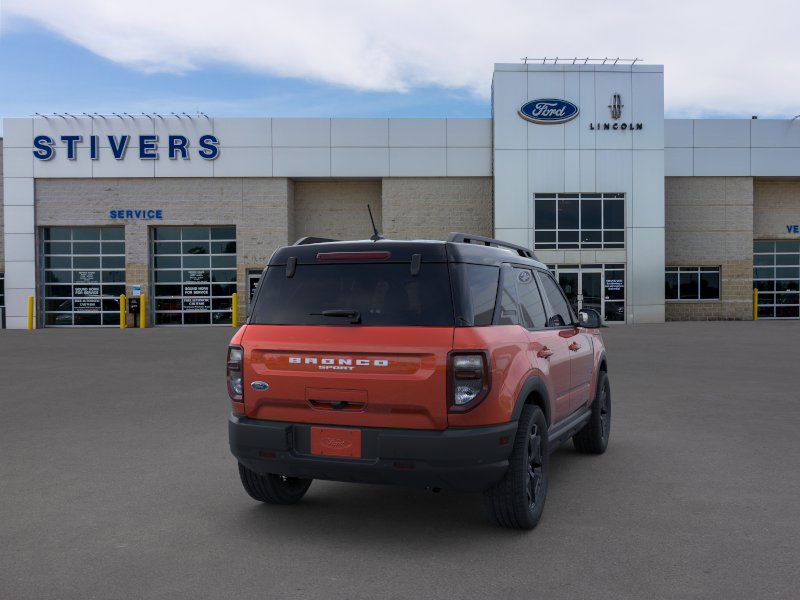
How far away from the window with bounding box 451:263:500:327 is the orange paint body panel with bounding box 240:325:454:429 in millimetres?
174

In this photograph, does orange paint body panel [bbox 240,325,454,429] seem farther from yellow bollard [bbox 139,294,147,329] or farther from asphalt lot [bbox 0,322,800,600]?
yellow bollard [bbox 139,294,147,329]

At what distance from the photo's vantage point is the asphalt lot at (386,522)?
3654 mm

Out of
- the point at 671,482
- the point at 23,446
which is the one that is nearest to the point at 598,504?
the point at 671,482

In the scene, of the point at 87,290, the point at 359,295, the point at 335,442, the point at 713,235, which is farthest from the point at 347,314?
the point at 713,235

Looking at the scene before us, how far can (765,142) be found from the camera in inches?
1169

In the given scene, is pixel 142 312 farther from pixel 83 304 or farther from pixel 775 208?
pixel 775 208

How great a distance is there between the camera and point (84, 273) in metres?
29.7

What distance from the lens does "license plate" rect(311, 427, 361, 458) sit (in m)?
4.05

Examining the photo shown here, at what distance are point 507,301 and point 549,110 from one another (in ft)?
82.8

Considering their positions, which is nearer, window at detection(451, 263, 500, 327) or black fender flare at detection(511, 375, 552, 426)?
window at detection(451, 263, 500, 327)

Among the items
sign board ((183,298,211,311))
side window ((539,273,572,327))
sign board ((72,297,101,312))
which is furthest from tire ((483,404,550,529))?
sign board ((72,297,101,312))

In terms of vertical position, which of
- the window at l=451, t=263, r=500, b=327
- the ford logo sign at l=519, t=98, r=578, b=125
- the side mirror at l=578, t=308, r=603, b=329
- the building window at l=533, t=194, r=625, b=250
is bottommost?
the side mirror at l=578, t=308, r=603, b=329

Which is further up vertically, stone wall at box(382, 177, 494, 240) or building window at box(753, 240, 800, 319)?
stone wall at box(382, 177, 494, 240)

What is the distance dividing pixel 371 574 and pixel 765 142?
3122cm
